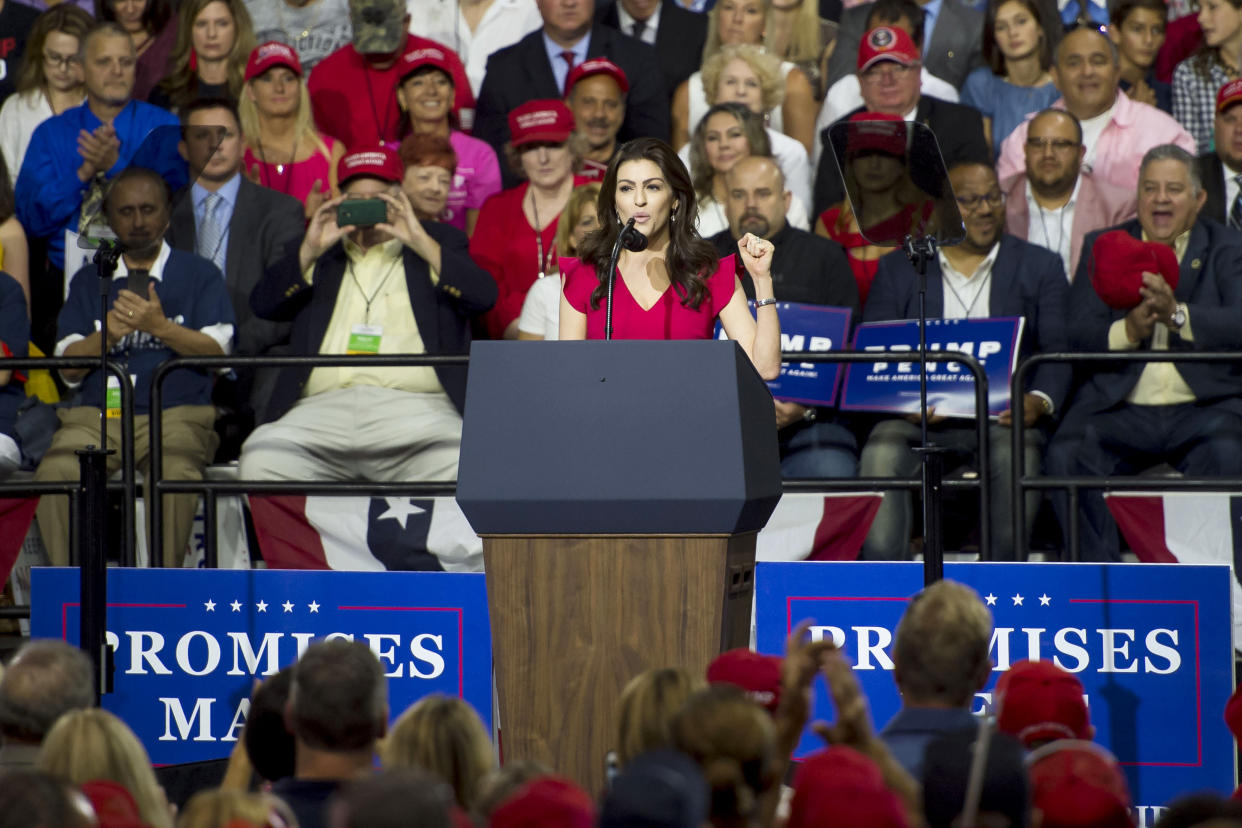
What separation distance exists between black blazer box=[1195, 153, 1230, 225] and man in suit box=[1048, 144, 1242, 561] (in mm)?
523

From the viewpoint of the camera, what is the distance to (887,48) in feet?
26.9

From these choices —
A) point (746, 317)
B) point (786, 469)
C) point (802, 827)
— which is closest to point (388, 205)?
point (786, 469)

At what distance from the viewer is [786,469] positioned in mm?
7145

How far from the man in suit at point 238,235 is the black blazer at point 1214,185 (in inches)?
161

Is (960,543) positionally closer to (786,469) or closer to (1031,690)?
(786,469)

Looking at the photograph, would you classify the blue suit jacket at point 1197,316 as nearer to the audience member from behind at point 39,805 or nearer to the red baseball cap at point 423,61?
the red baseball cap at point 423,61

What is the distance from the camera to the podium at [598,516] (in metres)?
4.02

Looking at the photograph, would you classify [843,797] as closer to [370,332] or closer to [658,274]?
[658,274]

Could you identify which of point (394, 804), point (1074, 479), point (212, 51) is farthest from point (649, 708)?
point (212, 51)

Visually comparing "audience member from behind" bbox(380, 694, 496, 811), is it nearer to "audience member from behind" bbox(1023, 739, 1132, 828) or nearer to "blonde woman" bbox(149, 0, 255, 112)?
"audience member from behind" bbox(1023, 739, 1132, 828)

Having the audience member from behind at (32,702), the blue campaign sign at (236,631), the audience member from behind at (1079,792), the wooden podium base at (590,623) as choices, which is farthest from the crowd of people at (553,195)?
the audience member from behind at (32,702)

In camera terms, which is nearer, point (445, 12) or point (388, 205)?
point (388, 205)

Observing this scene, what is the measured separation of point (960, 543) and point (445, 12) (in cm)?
413

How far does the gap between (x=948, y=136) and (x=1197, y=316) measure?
1.63 m
